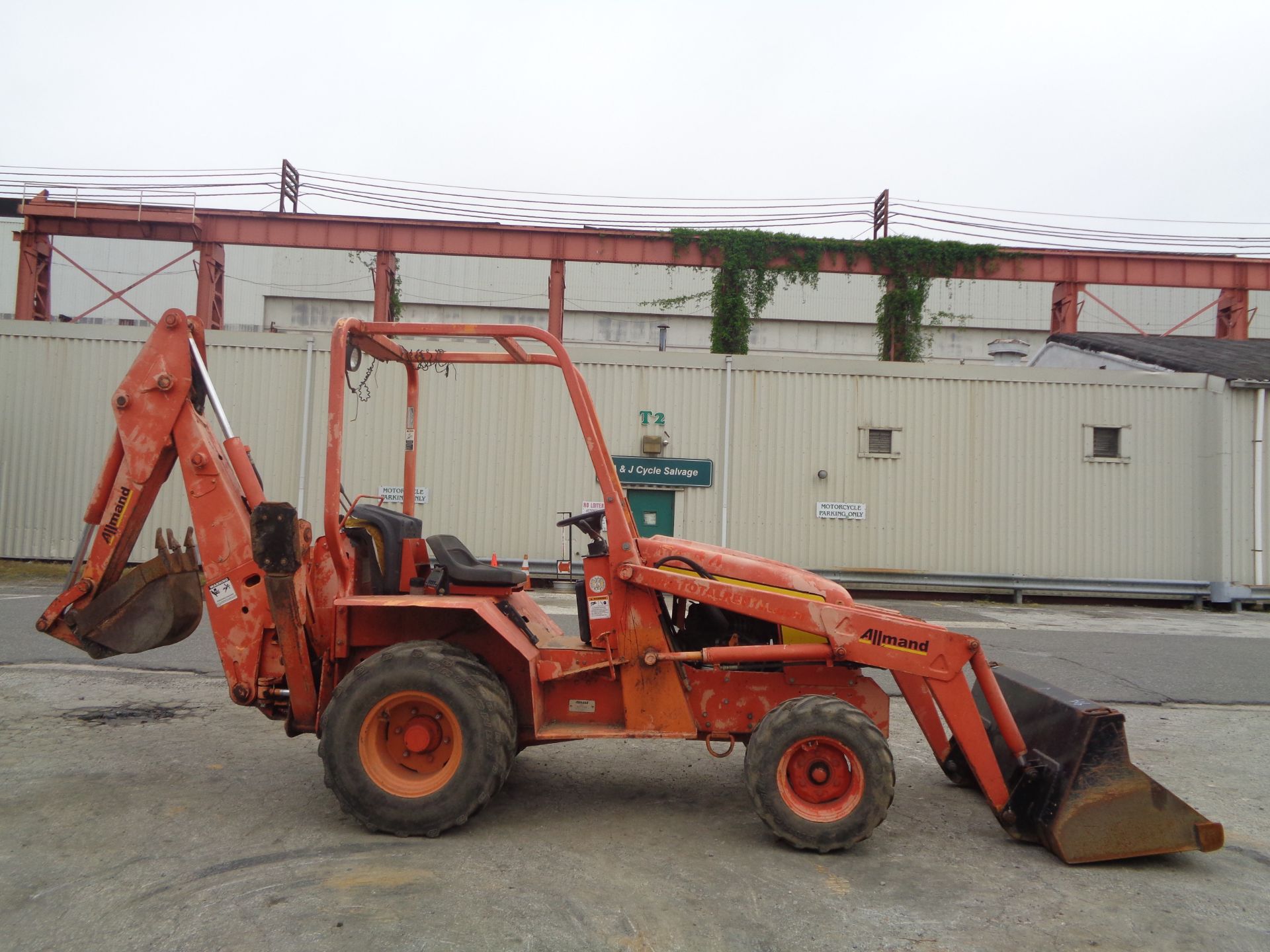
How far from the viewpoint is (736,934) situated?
3.45m

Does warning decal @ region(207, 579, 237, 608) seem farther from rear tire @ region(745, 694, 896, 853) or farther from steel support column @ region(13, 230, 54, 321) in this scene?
steel support column @ region(13, 230, 54, 321)

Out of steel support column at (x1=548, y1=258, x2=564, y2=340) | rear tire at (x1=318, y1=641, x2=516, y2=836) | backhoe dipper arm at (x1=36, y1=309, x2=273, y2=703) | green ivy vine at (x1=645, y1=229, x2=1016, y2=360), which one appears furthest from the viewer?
green ivy vine at (x1=645, y1=229, x2=1016, y2=360)

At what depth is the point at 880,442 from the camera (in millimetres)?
17188

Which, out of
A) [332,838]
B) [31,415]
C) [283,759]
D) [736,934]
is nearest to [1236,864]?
[736,934]

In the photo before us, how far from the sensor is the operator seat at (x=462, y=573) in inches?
188

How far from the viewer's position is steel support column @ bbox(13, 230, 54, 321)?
1966 cm

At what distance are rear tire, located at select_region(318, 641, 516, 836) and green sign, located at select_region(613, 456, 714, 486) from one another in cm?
1262

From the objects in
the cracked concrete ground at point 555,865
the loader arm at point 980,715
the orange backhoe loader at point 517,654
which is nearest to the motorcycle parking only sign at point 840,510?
the cracked concrete ground at point 555,865

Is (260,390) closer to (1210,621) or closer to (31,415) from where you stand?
(31,415)

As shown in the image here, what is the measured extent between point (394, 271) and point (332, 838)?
18.3 metres

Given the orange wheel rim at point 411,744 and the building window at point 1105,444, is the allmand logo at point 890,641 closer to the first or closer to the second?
the orange wheel rim at point 411,744

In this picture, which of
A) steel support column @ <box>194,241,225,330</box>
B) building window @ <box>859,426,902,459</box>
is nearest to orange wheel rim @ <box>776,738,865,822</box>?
building window @ <box>859,426,902,459</box>

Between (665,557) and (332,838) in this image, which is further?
(665,557)

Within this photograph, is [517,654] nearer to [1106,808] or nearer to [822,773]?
[822,773]
